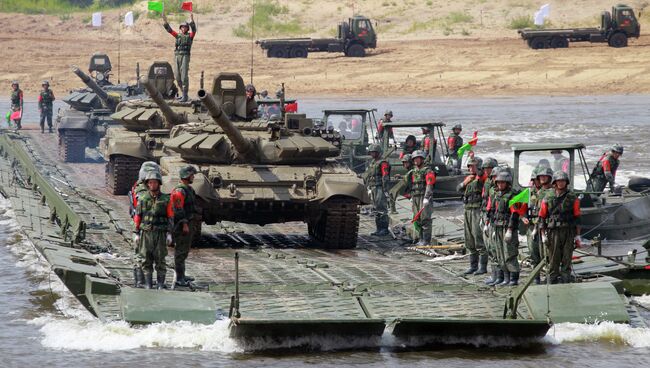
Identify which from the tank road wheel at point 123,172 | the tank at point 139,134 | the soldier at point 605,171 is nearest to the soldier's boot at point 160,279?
the tank at point 139,134

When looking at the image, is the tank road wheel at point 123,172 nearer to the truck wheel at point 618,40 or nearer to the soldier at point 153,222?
the soldier at point 153,222

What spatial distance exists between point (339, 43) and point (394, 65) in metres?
2.89

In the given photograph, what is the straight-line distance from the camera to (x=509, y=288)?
16.5 metres

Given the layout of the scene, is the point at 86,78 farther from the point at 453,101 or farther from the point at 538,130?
the point at 453,101

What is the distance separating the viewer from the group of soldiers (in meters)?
15.5

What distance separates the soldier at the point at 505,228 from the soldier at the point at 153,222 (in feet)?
12.4

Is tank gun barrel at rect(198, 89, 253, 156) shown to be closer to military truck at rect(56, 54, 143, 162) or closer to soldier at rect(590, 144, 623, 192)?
soldier at rect(590, 144, 623, 192)

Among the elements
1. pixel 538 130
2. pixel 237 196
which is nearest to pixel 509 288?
pixel 237 196

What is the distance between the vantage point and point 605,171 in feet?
76.1

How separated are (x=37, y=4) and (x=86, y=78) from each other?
37815mm

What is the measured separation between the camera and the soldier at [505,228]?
54.2 feet

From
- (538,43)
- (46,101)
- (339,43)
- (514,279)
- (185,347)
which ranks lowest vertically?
(185,347)

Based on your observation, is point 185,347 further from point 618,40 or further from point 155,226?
point 618,40

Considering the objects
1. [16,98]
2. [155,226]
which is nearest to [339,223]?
[155,226]
